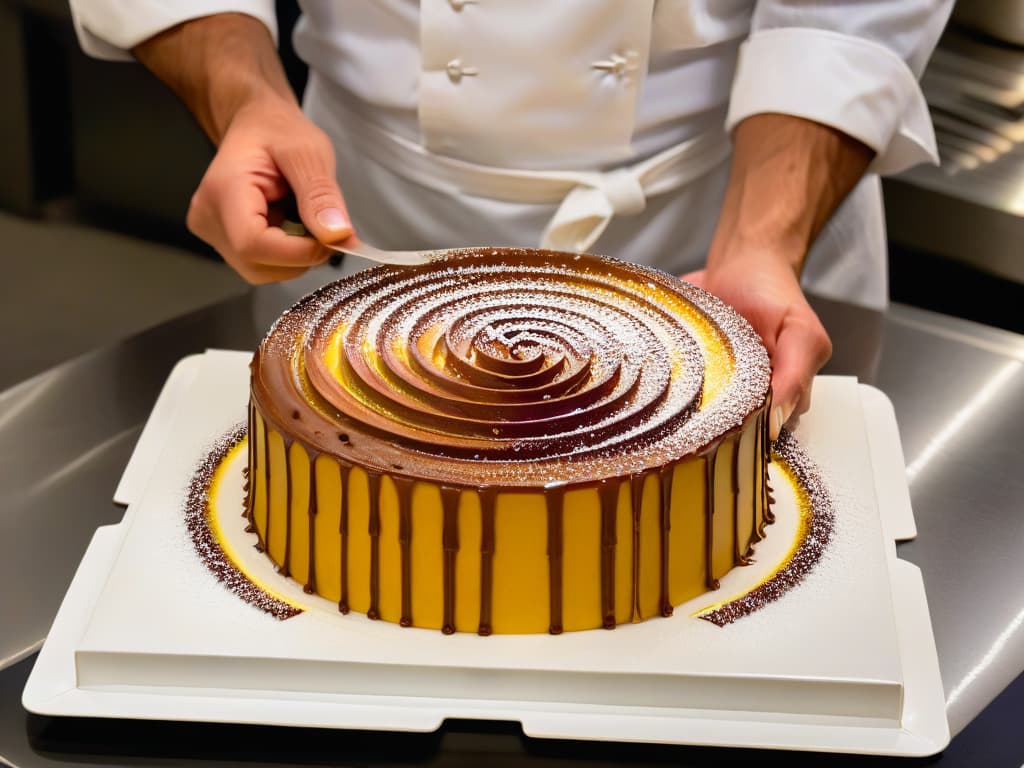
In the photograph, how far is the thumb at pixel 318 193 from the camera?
5.25ft

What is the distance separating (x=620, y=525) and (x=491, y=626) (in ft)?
0.54

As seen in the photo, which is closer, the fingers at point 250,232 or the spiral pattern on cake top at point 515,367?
the spiral pattern on cake top at point 515,367

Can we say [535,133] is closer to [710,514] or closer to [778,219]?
[778,219]

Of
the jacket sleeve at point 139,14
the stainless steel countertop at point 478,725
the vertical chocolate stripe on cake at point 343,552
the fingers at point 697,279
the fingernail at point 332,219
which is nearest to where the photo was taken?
the stainless steel countertop at point 478,725

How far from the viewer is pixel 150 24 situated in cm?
198

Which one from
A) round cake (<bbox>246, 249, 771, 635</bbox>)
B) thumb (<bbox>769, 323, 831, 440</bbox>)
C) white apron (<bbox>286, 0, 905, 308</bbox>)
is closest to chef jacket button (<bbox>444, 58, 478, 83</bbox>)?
white apron (<bbox>286, 0, 905, 308</bbox>)

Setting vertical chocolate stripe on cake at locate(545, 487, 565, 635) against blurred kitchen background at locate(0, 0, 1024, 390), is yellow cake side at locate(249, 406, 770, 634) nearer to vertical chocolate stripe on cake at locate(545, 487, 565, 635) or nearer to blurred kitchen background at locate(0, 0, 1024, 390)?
vertical chocolate stripe on cake at locate(545, 487, 565, 635)

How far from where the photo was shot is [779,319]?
1690 mm

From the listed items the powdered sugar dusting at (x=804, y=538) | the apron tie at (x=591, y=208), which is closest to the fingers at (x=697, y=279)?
the apron tie at (x=591, y=208)

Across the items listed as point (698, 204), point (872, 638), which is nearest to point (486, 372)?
point (872, 638)

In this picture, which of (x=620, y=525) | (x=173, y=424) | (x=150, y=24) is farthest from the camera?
(x=150, y=24)

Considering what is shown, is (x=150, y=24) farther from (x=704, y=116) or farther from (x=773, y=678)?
(x=773, y=678)

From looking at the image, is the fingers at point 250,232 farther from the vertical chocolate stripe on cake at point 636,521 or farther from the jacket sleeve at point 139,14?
the vertical chocolate stripe on cake at point 636,521

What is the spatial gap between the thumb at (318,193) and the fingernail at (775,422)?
1.81 ft
